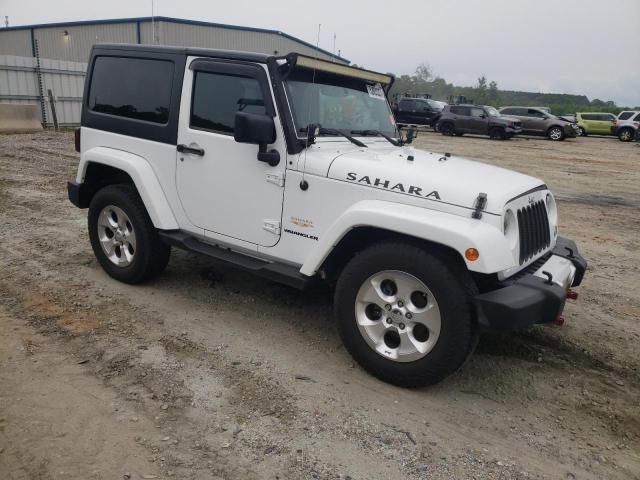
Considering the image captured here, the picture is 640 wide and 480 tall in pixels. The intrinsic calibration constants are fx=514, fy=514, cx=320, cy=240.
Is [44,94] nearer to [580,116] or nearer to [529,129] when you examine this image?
[529,129]

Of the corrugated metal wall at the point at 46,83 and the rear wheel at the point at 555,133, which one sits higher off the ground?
the corrugated metal wall at the point at 46,83

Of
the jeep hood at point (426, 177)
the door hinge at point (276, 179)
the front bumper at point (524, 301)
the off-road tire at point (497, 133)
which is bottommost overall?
the off-road tire at point (497, 133)

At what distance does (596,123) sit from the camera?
2969cm

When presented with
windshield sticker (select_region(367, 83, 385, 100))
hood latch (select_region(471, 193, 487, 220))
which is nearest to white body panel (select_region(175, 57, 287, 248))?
windshield sticker (select_region(367, 83, 385, 100))

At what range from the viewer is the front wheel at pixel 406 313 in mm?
3062

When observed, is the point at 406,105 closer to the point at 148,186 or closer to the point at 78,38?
the point at 78,38

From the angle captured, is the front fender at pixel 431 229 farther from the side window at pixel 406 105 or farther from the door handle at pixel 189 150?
the side window at pixel 406 105

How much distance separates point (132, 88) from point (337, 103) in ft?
6.16

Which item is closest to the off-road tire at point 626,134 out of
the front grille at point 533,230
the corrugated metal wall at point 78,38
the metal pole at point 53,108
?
the metal pole at point 53,108

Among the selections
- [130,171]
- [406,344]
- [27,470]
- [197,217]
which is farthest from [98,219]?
[406,344]

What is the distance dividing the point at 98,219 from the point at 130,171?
77 cm

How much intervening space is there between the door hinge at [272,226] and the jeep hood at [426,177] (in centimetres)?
55

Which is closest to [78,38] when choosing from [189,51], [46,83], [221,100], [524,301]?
[46,83]

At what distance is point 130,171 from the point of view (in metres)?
4.46
